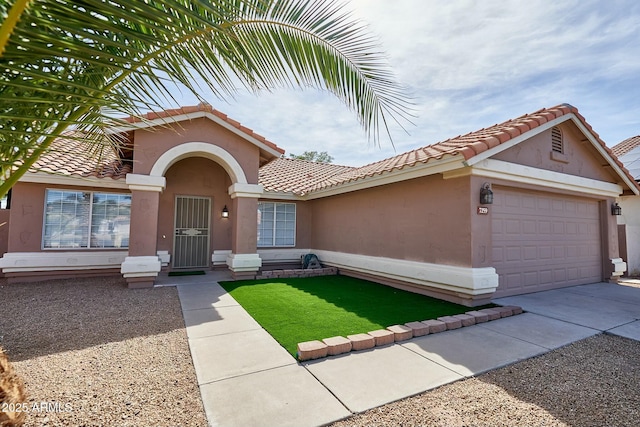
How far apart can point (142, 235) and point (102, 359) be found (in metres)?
4.92

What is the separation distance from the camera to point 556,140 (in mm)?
8484

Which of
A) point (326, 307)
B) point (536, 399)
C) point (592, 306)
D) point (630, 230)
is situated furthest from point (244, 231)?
point (630, 230)

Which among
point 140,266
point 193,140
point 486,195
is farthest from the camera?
point 193,140

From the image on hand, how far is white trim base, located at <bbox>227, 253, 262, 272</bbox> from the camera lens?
9.80 meters

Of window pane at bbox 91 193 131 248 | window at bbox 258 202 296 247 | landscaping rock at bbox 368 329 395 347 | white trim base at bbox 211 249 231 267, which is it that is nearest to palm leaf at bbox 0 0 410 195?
landscaping rock at bbox 368 329 395 347

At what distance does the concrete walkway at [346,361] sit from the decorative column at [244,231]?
304 cm

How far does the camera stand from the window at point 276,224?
12703 millimetres

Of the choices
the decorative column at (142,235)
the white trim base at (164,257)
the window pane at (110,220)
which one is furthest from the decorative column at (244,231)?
the window pane at (110,220)

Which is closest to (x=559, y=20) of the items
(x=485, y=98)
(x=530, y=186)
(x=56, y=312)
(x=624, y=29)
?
(x=624, y=29)

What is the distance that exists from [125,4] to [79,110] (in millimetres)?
1093

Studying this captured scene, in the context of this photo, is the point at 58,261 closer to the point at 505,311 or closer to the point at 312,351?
the point at 312,351

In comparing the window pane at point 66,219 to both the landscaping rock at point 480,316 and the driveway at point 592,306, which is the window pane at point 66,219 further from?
the driveway at point 592,306

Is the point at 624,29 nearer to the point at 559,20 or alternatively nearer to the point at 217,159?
the point at 559,20

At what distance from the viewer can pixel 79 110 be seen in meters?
2.16
